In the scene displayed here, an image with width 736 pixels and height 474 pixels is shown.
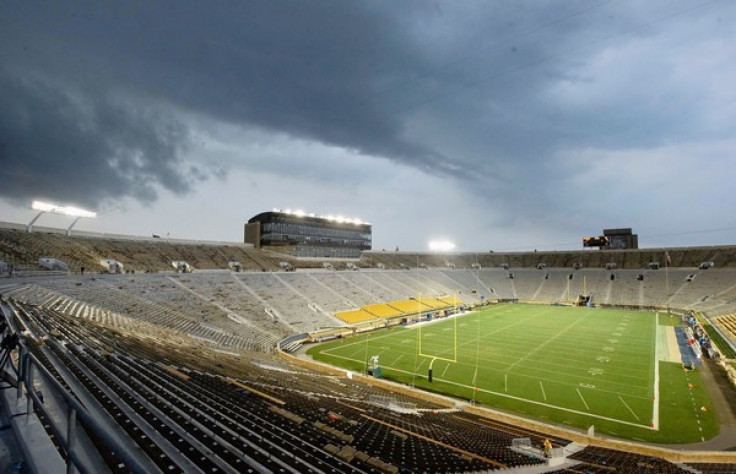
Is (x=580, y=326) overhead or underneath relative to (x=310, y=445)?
underneath

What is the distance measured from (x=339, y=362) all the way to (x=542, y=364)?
1403 cm

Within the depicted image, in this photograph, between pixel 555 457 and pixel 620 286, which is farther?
pixel 620 286

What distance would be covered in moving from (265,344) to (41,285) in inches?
601

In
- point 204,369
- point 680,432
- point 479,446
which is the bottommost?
point 680,432

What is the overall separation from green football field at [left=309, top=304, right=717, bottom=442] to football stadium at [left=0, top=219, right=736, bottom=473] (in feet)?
0.56

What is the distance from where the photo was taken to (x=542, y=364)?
25.9 metres

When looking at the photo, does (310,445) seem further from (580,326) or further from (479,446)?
(580,326)

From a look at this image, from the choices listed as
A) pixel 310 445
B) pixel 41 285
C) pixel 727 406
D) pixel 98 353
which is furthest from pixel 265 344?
pixel 727 406

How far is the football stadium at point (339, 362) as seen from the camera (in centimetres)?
555

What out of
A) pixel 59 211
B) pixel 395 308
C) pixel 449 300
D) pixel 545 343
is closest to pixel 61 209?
pixel 59 211

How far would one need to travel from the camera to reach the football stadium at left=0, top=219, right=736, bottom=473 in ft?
18.2

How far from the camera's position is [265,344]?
30188 mm

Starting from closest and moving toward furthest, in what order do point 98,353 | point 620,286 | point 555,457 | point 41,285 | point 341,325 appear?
1. point 98,353
2. point 555,457
3. point 41,285
4. point 341,325
5. point 620,286

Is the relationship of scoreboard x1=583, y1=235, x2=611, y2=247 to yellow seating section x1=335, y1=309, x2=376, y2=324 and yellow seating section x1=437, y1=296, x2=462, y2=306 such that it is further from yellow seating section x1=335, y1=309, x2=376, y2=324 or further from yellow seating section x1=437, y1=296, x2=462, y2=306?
yellow seating section x1=335, y1=309, x2=376, y2=324
